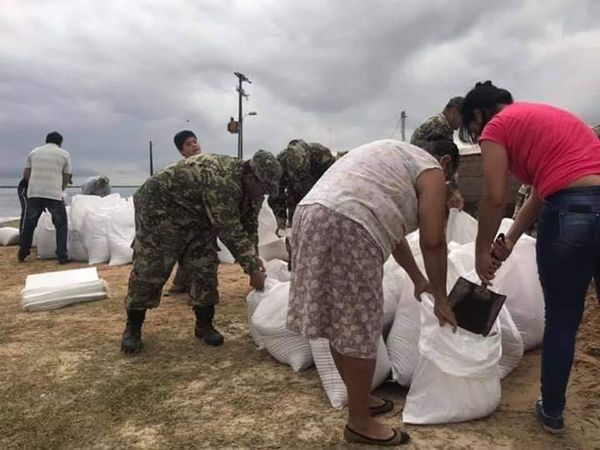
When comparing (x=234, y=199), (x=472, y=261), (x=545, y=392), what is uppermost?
(x=234, y=199)

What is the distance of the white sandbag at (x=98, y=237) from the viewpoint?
515 centimetres

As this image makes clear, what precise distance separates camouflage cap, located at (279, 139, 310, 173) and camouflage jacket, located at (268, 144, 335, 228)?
0.01m

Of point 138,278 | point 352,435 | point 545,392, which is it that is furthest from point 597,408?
point 138,278

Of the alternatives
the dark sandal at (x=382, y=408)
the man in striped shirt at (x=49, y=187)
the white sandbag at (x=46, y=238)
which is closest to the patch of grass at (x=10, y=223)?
the white sandbag at (x=46, y=238)

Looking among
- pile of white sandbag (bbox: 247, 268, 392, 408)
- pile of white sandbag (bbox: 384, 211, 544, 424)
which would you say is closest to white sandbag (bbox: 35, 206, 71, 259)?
pile of white sandbag (bbox: 247, 268, 392, 408)

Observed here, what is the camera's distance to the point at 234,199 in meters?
2.33

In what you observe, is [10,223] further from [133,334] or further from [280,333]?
A: [280,333]

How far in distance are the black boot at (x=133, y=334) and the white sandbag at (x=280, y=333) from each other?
0.63 m

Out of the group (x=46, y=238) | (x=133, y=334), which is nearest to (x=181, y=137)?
(x=133, y=334)

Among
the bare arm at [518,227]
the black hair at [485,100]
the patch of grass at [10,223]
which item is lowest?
the patch of grass at [10,223]

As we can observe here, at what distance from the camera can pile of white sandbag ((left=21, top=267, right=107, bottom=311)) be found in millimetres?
3285

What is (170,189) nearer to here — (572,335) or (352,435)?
(352,435)

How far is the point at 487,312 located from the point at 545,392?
0.30 metres

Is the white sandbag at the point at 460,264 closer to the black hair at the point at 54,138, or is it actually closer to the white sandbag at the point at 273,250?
the white sandbag at the point at 273,250
